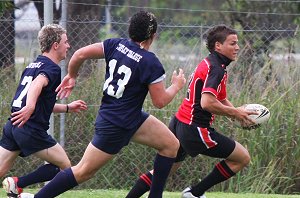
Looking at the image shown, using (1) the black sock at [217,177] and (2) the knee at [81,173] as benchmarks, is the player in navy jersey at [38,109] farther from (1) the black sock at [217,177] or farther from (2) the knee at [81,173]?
(1) the black sock at [217,177]

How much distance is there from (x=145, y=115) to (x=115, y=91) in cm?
42

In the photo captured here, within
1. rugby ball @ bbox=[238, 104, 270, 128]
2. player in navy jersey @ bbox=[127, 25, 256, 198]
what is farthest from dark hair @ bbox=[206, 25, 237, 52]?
rugby ball @ bbox=[238, 104, 270, 128]

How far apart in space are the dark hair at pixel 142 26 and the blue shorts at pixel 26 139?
120cm

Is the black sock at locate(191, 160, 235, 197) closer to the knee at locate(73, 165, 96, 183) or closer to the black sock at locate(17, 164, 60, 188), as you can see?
the black sock at locate(17, 164, 60, 188)

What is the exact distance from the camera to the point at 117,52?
22.3 ft

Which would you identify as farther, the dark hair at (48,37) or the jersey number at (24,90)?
the dark hair at (48,37)

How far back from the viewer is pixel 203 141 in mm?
7684

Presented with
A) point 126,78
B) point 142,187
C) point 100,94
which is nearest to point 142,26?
point 126,78

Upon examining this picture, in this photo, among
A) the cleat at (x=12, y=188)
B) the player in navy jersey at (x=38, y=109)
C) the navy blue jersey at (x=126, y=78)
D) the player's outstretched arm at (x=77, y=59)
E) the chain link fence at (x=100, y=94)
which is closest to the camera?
the navy blue jersey at (x=126, y=78)

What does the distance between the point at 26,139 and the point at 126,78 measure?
1087 millimetres

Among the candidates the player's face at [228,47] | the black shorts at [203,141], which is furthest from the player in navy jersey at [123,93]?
the player's face at [228,47]

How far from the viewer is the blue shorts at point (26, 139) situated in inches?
283

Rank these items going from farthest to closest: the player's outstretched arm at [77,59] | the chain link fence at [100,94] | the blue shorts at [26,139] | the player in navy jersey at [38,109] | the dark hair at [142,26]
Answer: the chain link fence at [100,94]
the blue shorts at [26,139]
the player in navy jersey at [38,109]
the player's outstretched arm at [77,59]
the dark hair at [142,26]

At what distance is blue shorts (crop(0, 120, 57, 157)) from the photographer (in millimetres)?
7184
